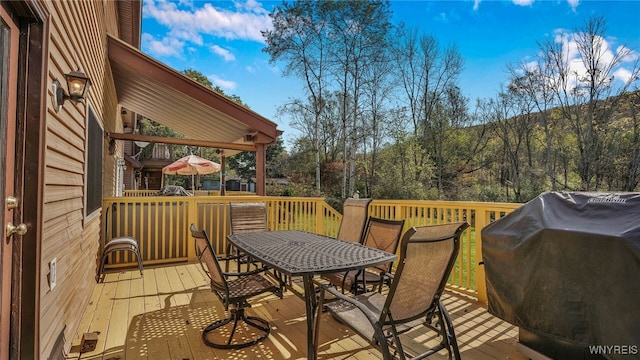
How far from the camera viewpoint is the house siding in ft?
6.25

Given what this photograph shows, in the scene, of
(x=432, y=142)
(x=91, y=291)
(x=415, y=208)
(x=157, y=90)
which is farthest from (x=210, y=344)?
(x=432, y=142)

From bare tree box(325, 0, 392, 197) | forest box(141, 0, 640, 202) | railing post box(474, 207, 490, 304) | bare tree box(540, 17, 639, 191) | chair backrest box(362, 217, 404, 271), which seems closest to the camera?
chair backrest box(362, 217, 404, 271)

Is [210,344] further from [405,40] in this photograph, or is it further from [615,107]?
[405,40]

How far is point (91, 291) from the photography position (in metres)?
3.77

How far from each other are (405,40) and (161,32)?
39.3ft

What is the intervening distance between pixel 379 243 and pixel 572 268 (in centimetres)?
182

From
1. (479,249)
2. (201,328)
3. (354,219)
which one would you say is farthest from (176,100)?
(479,249)

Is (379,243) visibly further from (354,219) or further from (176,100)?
(176,100)

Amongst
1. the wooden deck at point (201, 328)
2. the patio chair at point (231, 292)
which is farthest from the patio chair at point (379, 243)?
the patio chair at point (231, 292)

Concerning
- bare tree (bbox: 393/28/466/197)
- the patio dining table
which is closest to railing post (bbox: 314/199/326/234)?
Result: the patio dining table

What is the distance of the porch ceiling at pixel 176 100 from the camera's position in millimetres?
5203

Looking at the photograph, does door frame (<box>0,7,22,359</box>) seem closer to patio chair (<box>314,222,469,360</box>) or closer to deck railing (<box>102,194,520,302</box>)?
patio chair (<box>314,222,469,360</box>)

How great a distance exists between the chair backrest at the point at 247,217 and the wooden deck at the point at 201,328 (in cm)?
90

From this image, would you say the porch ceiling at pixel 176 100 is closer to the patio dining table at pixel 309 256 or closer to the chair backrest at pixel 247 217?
the chair backrest at pixel 247 217
